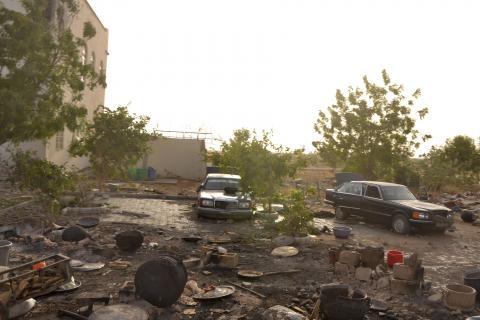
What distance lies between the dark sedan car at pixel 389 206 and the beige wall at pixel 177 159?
47.8ft

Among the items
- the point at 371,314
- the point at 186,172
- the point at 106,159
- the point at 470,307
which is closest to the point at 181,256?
the point at 371,314

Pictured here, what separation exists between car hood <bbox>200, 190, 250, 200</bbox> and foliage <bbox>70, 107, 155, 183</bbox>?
16.3 feet

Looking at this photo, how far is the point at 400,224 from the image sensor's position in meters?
12.7

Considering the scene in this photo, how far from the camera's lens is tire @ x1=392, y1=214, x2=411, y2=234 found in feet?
40.9

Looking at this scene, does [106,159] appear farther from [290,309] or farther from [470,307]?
[470,307]

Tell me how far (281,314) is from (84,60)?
22.6 metres

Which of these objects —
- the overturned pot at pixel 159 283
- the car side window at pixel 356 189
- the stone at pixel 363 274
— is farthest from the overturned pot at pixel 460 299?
the car side window at pixel 356 189

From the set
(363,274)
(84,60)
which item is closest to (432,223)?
(363,274)

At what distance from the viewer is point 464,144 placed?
1448 inches

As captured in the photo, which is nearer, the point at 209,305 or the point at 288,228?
the point at 209,305

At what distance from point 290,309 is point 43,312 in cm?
348

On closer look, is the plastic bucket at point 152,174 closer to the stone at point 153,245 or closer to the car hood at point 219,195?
the car hood at point 219,195

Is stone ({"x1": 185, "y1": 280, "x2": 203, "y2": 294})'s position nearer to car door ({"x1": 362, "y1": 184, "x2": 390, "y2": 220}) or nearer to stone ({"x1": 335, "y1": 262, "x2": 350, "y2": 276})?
stone ({"x1": 335, "y1": 262, "x2": 350, "y2": 276})

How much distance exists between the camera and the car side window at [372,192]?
45.1 ft
